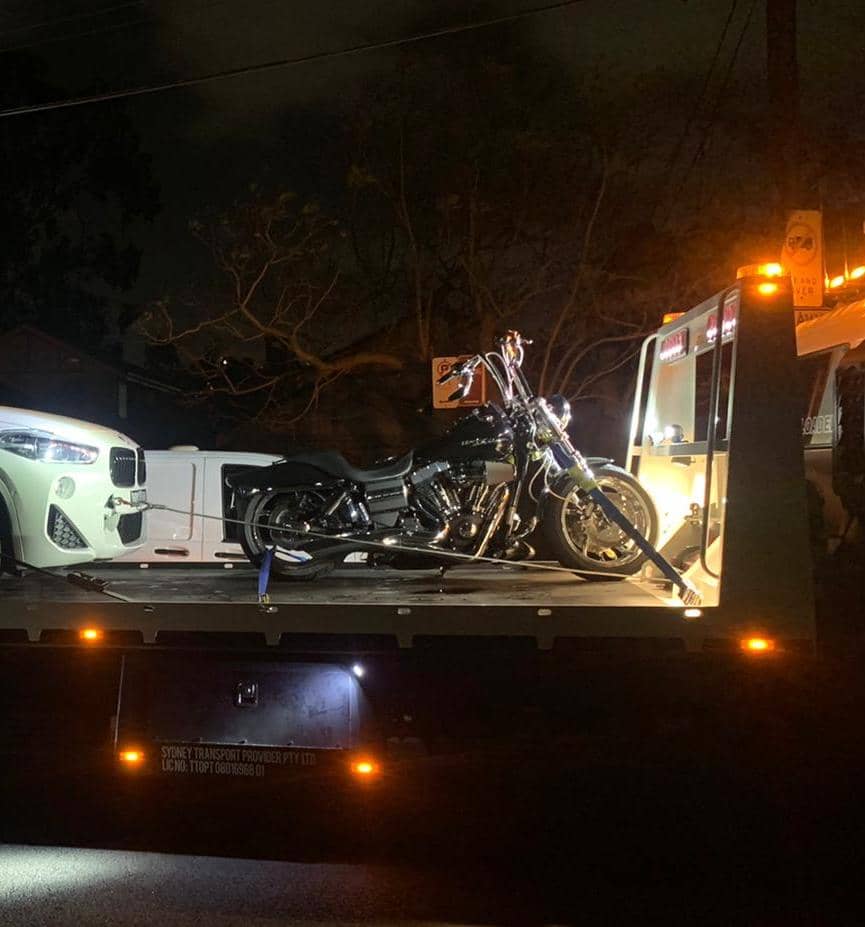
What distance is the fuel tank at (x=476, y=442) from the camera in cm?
554

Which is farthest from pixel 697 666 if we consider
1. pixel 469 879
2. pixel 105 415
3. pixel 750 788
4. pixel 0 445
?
pixel 105 415

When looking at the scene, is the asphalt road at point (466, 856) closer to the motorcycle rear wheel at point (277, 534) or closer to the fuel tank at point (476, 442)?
the motorcycle rear wheel at point (277, 534)

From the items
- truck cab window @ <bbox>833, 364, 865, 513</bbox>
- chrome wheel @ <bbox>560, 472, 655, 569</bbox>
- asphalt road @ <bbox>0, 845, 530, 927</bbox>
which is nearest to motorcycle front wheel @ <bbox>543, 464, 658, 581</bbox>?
chrome wheel @ <bbox>560, 472, 655, 569</bbox>

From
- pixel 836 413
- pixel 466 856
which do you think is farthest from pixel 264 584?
pixel 836 413

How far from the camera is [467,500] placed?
5.52 metres

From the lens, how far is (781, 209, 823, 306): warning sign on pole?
22.0 ft

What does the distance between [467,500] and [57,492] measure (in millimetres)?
2230

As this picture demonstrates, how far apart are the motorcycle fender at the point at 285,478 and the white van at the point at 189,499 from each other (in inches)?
113

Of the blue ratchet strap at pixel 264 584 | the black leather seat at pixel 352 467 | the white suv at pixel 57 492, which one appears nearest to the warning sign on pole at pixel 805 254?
the black leather seat at pixel 352 467

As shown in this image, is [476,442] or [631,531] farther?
[476,442]

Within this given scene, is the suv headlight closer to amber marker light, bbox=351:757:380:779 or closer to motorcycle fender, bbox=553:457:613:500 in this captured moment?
amber marker light, bbox=351:757:380:779

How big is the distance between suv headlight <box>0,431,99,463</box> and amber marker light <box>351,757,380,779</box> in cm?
238

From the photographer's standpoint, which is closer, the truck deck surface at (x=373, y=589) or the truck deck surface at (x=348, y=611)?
the truck deck surface at (x=348, y=611)

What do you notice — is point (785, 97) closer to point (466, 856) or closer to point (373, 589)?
point (373, 589)
